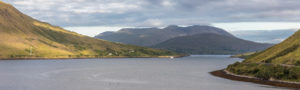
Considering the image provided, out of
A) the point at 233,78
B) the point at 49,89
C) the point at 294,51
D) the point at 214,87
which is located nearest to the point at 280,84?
the point at 214,87

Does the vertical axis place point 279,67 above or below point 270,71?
above

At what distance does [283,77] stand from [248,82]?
1261cm

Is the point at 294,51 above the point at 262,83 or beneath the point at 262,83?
above

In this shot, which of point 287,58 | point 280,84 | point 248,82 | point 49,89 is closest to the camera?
point 49,89

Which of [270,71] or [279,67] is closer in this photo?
[279,67]

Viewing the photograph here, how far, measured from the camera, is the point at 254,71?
144 meters

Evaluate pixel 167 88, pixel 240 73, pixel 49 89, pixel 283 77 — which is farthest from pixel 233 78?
pixel 49 89

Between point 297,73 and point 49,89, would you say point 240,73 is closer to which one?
point 297,73

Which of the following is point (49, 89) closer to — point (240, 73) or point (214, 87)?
point (214, 87)

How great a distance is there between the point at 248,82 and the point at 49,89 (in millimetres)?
70048

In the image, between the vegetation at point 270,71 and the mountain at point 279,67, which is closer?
the vegetation at point 270,71

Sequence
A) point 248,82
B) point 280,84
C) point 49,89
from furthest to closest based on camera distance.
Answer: point 248,82 → point 280,84 → point 49,89

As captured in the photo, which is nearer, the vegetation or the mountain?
the vegetation

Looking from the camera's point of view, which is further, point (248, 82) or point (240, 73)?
point (240, 73)
